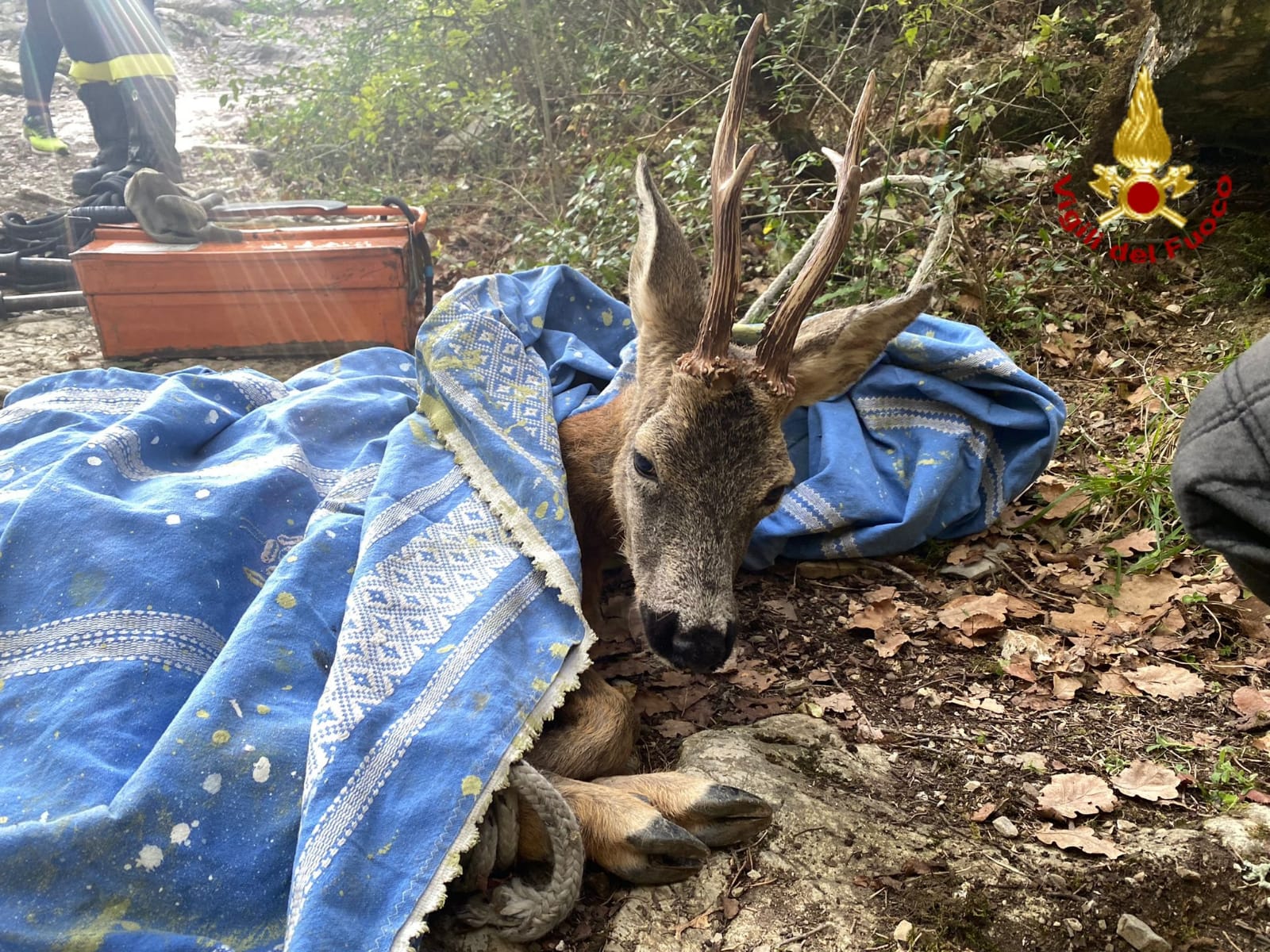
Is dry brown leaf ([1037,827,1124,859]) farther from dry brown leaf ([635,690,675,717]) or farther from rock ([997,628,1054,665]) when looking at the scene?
dry brown leaf ([635,690,675,717])

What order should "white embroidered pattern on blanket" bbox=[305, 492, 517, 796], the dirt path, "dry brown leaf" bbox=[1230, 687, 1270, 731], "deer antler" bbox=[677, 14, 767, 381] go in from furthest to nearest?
the dirt path → "deer antler" bbox=[677, 14, 767, 381] → "dry brown leaf" bbox=[1230, 687, 1270, 731] → "white embroidered pattern on blanket" bbox=[305, 492, 517, 796]

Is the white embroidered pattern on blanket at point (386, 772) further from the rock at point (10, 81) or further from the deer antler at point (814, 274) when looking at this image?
the rock at point (10, 81)

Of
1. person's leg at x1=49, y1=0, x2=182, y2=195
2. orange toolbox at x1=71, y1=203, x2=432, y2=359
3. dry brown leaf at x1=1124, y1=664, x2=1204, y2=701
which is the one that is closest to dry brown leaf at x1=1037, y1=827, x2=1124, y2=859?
dry brown leaf at x1=1124, y1=664, x2=1204, y2=701

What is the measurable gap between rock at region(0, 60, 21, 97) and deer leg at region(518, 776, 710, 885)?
18.6 m

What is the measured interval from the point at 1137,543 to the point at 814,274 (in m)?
1.94

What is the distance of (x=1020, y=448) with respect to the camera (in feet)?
12.9

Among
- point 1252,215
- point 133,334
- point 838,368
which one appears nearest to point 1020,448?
point 838,368

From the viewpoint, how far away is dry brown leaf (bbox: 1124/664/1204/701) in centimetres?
291

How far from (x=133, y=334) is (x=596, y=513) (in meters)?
4.42

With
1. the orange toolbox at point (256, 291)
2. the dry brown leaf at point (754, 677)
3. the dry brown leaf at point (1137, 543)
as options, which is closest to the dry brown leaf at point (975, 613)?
the dry brown leaf at point (1137, 543)

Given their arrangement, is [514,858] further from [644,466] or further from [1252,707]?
[1252,707]

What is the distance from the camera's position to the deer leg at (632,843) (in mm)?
2254

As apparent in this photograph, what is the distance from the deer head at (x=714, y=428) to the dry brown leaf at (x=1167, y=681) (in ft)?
4.56

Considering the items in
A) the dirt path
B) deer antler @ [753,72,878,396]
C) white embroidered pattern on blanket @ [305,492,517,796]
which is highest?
deer antler @ [753,72,878,396]
